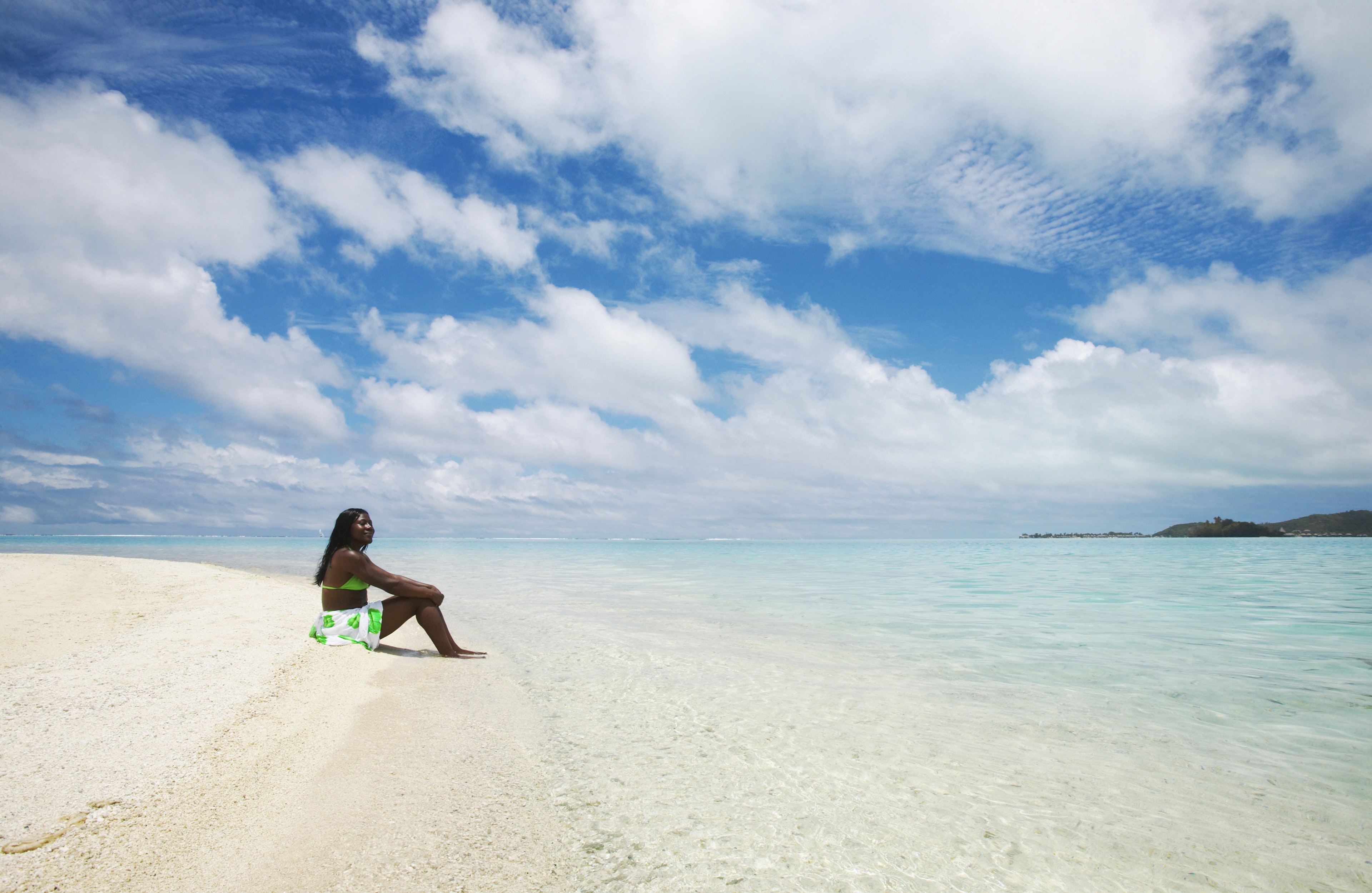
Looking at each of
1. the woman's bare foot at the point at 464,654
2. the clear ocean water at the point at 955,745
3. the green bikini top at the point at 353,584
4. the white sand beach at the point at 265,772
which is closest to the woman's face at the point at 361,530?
the green bikini top at the point at 353,584

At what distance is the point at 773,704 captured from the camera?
696 cm

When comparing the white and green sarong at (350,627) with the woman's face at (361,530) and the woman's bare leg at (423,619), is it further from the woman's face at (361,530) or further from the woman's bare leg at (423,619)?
the woman's face at (361,530)

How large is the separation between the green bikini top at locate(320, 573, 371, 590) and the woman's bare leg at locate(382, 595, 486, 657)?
21.9 inches

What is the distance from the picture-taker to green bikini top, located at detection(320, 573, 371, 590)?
338 inches

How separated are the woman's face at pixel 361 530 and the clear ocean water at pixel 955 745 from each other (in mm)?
A: 2647

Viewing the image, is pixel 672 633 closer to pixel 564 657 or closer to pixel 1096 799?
pixel 564 657

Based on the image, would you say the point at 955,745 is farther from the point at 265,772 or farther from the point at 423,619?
the point at 423,619

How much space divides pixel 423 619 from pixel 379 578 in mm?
926

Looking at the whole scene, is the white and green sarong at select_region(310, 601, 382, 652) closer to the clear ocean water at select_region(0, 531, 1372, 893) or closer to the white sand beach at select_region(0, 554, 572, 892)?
the white sand beach at select_region(0, 554, 572, 892)

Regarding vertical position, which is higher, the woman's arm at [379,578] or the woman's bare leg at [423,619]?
the woman's arm at [379,578]

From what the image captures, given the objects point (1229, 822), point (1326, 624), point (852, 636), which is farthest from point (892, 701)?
point (1326, 624)

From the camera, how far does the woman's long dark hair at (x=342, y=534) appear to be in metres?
8.48

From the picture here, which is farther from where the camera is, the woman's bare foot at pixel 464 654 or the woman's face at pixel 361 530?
the woman's bare foot at pixel 464 654

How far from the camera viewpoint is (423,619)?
901 centimetres
